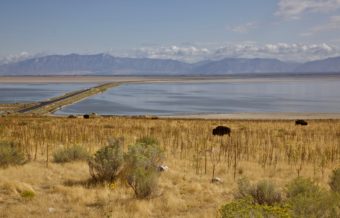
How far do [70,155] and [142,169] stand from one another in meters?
5.35

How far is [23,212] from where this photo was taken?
9031 millimetres

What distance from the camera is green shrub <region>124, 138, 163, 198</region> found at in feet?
33.8

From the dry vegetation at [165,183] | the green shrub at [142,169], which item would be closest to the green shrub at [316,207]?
the dry vegetation at [165,183]

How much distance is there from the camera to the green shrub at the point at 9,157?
13.5m

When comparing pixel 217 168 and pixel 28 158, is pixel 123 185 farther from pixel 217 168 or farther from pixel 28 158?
pixel 28 158

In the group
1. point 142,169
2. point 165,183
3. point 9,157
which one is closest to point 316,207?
point 142,169

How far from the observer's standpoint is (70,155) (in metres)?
15.2

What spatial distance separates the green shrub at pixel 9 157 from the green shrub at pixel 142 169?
3807 millimetres

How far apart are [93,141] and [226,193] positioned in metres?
10.5

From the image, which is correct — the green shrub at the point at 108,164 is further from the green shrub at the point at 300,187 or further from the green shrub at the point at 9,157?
the green shrub at the point at 300,187

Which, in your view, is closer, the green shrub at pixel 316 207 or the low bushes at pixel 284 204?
the low bushes at pixel 284 204

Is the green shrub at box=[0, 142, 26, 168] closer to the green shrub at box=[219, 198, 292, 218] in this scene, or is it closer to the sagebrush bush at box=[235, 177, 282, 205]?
the sagebrush bush at box=[235, 177, 282, 205]

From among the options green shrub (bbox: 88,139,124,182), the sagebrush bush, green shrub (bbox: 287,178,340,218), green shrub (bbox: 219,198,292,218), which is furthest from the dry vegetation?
green shrub (bbox: 219,198,292,218)

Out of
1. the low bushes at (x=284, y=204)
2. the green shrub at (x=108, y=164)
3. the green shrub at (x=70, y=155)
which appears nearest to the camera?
the low bushes at (x=284, y=204)
